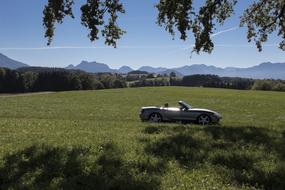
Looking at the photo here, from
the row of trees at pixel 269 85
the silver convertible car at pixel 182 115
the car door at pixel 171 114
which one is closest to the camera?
the silver convertible car at pixel 182 115

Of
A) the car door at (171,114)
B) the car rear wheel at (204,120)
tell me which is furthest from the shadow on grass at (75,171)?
the car rear wheel at (204,120)

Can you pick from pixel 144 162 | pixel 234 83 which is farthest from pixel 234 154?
pixel 234 83

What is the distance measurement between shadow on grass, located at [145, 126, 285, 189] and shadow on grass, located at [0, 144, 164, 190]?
98 centimetres

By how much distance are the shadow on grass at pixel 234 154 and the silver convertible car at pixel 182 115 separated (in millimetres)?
8582

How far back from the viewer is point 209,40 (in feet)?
54.6

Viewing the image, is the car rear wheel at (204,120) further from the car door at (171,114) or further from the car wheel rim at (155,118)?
the car wheel rim at (155,118)

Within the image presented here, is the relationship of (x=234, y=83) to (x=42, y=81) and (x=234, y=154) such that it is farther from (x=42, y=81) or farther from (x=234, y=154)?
(x=234, y=154)

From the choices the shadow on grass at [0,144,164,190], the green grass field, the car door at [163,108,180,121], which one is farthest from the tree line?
the shadow on grass at [0,144,164,190]

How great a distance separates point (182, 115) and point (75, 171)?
13490mm

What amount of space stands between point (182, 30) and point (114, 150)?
29.8ft

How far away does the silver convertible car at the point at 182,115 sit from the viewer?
19969 millimetres

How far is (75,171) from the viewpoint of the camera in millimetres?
7043

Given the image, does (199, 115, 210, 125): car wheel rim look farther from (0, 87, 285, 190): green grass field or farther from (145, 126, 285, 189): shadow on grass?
(0, 87, 285, 190): green grass field

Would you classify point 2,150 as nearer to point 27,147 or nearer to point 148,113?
point 27,147
